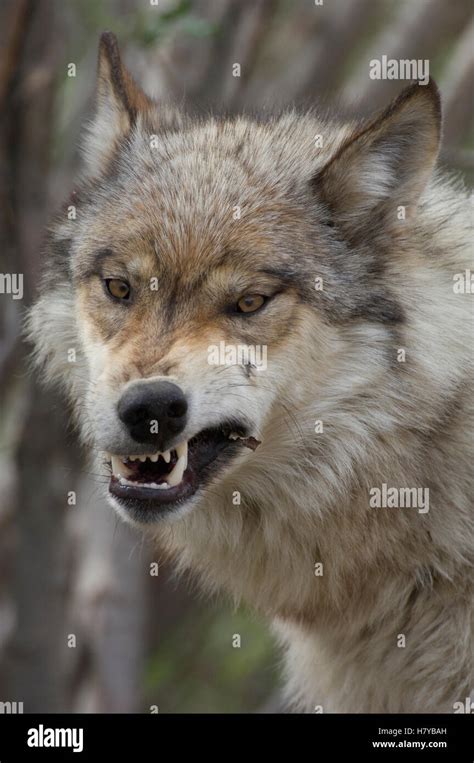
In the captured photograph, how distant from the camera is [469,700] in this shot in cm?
647

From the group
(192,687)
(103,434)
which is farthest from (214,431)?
(192,687)

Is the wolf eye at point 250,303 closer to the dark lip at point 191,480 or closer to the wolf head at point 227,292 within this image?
the wolf head at point 227,292

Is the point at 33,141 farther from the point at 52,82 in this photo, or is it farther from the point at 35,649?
the point at 35,649

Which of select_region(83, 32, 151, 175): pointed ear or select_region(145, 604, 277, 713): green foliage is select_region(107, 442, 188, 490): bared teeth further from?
select_region(145, 604, 277, 713): green foliage

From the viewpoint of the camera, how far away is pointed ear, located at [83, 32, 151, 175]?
22.7ft

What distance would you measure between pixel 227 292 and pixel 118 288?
0.60m

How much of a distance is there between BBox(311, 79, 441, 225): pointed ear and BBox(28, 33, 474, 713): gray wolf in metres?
0.01

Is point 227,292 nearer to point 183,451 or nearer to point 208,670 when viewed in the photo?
point 183,451

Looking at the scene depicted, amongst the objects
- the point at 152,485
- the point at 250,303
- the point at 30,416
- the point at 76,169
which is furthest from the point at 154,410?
the point at 76,169

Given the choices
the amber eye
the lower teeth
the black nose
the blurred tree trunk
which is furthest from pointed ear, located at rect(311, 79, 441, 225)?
the blurred tree trunk

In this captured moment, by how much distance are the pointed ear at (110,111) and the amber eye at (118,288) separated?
1066 millimetres

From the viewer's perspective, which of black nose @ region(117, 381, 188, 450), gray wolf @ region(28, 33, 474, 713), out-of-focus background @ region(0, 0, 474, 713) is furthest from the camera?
out-of-focus background @ region(0, 0, 474, 713)
